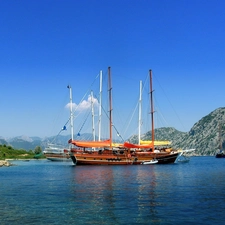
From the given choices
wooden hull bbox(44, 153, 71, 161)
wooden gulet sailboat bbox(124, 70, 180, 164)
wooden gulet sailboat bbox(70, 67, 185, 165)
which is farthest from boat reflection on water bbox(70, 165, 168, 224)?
wooden hull bbox(44, 153, 71, 161)

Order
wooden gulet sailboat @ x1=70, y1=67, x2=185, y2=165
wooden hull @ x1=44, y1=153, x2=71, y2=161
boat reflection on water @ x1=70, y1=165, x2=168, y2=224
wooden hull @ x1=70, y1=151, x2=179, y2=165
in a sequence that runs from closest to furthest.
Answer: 1. boat reflection on water @ x1=70, y1=165, x2=168, y2=224
2. wooden hull @ x1=70, y1=151, x2=179, y2=165
3. wooden gulet sailboat @ x1=70, y1=67, x2=185, y2=165
4. wooden hull @ x1=44, y1=153, x2=71, y2=161

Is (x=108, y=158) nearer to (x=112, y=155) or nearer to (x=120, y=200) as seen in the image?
(x=112, y=155)

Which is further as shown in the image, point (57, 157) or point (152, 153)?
point (57, 157)

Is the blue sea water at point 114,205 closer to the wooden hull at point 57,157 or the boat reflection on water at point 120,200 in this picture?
the boat reflection on water at point 120,200

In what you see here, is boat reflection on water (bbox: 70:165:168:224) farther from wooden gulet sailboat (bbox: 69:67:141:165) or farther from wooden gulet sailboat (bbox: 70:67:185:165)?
wooden gulet sailboat (bbox: 70:67:185:165)

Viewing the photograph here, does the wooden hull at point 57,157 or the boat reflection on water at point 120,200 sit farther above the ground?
the wooden hull at point 57,157

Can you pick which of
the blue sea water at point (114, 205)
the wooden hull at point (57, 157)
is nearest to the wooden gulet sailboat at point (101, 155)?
the wooden hull at point (57, 157)

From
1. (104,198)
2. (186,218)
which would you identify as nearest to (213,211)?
(186,218)

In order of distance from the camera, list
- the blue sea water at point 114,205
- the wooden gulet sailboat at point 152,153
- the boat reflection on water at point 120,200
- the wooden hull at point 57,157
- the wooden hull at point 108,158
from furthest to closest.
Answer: the wooden hull at point 57,157 → the wooden gulet sailboat at point 152,153 → the wooden hull at point 108,158 → the boat reflection on water at point 120,200 → the blue sea water at point 114,205

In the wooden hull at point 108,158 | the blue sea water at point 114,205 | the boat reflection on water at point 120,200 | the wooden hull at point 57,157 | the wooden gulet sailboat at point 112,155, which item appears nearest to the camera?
the blue sea water at point 114,205

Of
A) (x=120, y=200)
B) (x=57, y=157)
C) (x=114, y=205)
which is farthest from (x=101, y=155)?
(x=114, y=205)

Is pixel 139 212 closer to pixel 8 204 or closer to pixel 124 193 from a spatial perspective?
pixel 124 193

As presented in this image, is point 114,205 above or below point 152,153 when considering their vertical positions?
below

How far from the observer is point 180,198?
36062 millimetres
